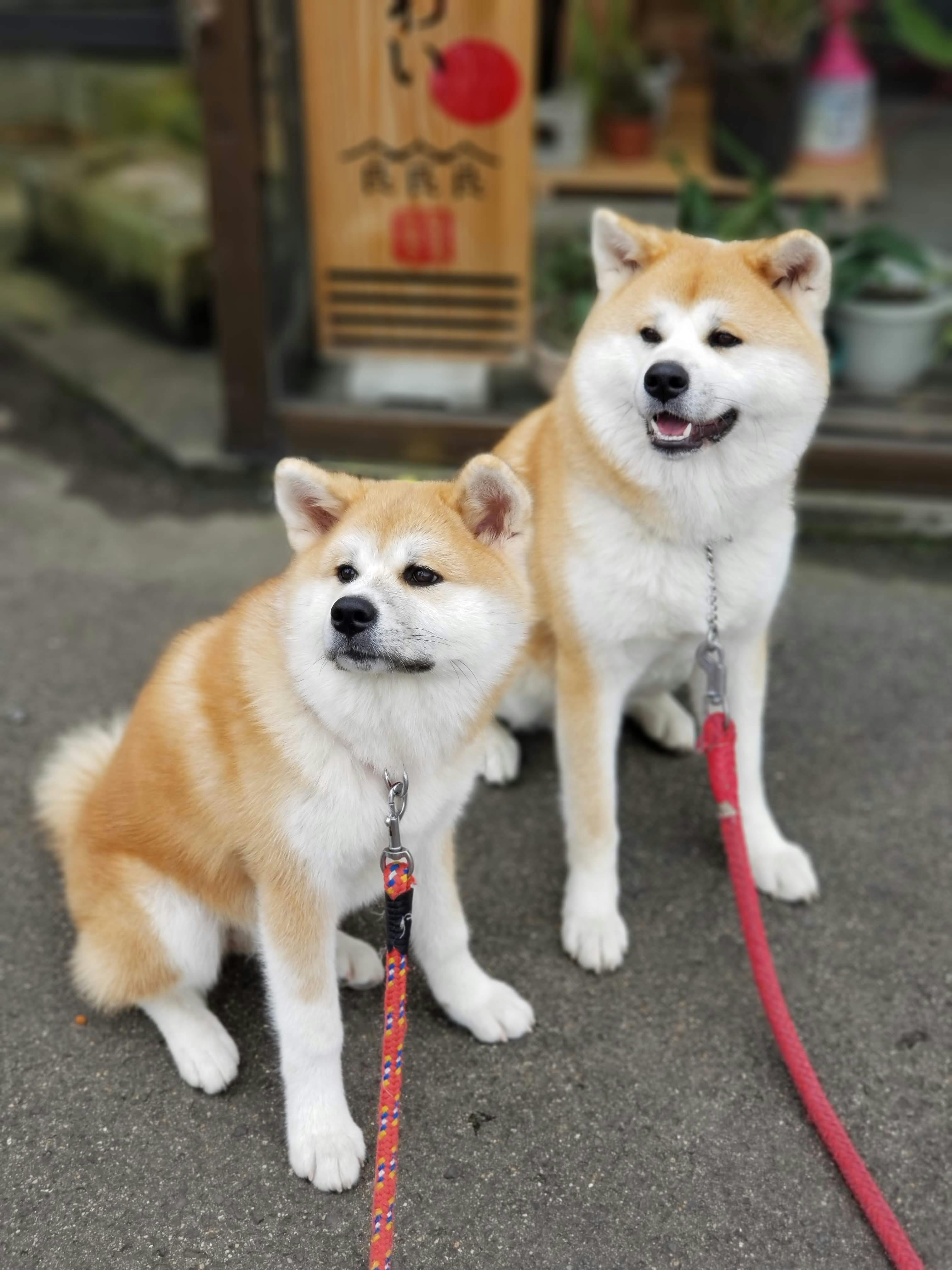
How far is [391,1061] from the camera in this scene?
2162 millimetres

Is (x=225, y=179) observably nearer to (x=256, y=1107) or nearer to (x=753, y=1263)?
(x=256, y=1107)

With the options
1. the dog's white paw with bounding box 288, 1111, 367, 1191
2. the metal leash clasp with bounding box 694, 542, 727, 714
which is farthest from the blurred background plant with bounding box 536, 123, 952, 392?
the dog's white paw with bounding box 288, 1111, 367, 1191

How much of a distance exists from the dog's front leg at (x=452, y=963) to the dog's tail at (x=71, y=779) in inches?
34.5

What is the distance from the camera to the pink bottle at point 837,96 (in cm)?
632

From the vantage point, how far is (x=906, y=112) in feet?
24.6

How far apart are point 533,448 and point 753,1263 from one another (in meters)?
1.95

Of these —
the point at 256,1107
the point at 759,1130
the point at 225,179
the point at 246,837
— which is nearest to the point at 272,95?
Result: the point at 225,179

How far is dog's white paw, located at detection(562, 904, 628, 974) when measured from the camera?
2943 mm

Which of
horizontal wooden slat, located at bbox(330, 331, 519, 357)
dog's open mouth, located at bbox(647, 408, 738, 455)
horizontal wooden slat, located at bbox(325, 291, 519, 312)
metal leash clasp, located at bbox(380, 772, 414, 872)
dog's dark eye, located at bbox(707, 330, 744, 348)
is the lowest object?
horizontal wooden slat, located at bbox(330, 331, 519, 357)

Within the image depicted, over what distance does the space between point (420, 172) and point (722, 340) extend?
8.47 ft

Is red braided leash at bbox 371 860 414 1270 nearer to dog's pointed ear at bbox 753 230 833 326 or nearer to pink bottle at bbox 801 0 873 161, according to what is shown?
dog's pointed ear at bbox 753 230 833 326

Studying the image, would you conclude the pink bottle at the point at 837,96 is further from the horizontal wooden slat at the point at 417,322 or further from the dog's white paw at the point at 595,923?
the dog's white paw at the point at 595,923

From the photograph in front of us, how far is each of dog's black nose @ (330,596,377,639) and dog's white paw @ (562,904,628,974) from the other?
1311 mm

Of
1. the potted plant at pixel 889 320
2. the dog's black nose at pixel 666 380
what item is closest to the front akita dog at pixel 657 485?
the dog's black nose at pixel 666 380
